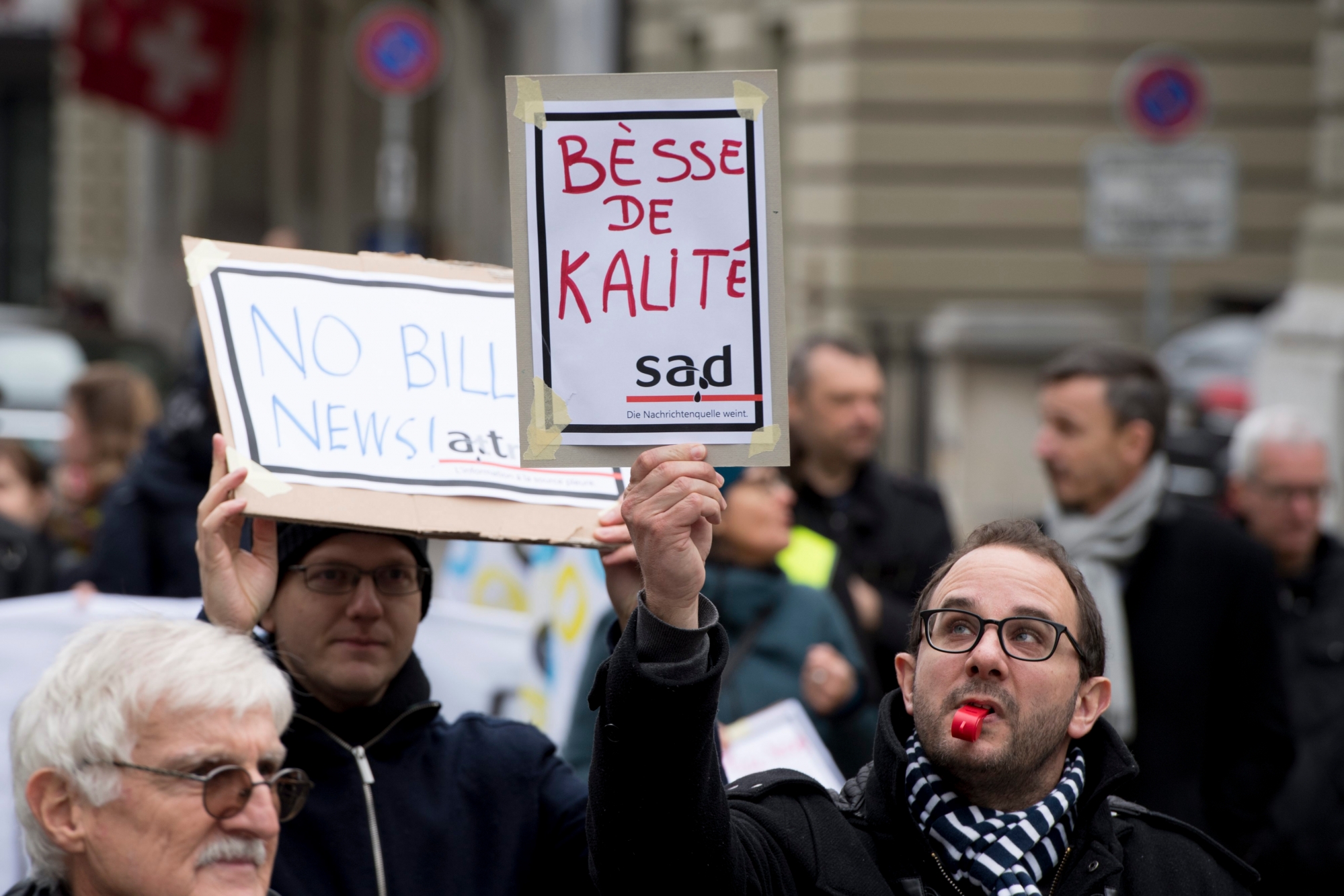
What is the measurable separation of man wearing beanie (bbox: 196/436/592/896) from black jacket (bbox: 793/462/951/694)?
2.59 metres

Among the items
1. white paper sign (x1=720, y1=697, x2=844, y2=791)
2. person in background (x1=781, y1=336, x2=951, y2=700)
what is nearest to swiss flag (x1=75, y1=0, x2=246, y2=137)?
person in background (x1=781, y1=336, x2=951, y2=700)

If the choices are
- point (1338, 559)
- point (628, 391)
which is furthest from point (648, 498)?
point (1338, 559)

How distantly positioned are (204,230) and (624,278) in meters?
28.4

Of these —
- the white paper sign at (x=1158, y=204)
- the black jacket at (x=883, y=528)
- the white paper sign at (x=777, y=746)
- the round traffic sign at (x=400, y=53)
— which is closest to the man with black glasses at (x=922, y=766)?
the white paper sign at (x=777, y=746)

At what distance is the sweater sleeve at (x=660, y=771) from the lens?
7.98 feet

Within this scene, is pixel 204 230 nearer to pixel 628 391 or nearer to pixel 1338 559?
pixel 1338 559

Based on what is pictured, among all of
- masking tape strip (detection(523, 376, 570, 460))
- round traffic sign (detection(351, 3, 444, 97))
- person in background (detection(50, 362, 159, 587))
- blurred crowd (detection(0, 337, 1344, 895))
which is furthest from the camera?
round traffic sign (detection(351, 3, 444, 97))

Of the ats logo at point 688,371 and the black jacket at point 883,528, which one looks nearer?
the ats logo at point 688,371

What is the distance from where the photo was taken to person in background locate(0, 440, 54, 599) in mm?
6012

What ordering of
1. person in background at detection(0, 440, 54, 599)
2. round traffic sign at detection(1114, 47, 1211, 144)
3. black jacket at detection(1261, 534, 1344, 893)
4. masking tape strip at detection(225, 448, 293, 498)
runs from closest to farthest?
masking tape strip at detection(225, 448, 293, 498) → black jacket at detection(1261, 534, 1344, 893) → person in background at detection(0, 440, 54, 599) → round traffic sign at detection(1114, 47, 1211, 144)

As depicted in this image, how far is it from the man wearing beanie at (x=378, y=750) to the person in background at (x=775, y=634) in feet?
4.75

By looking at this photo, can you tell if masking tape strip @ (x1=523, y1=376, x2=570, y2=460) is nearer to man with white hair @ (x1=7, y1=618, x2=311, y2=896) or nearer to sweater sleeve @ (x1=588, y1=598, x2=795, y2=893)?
sweater sleeve @ (x1=588, y1=598, x2=795, y2=893)

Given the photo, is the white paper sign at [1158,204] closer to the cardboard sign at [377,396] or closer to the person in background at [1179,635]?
the person in background at [1179,635]

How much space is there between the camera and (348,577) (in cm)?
323
